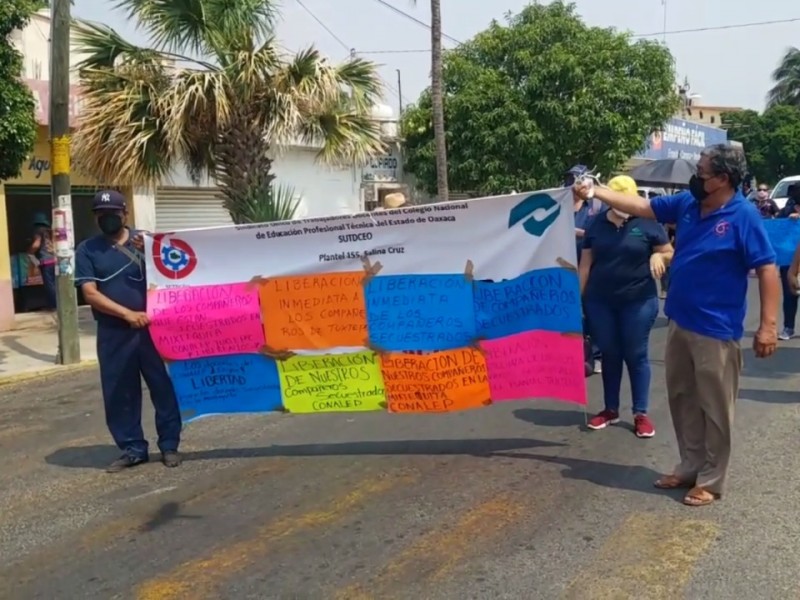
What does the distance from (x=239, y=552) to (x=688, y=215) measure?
2.86 metres

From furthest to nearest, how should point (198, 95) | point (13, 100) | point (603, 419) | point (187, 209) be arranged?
point (187, 209)
point (198, 95)
point (13, 100)
point (603, 419)

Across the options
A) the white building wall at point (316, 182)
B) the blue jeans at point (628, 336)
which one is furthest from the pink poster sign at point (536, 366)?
the white building wall at point (316, 182)

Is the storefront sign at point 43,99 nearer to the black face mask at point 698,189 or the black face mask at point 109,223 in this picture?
the black face mask at point 109,223

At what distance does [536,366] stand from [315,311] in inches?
57.0

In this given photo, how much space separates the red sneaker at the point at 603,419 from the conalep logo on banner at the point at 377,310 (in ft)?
2.66

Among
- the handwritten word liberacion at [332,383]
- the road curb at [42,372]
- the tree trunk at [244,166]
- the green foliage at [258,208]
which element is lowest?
the road curb at [42,372]

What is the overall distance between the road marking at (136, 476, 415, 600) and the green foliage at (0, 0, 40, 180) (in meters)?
6.31

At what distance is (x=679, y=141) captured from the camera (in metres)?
36.9

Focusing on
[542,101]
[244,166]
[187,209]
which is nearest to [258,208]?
[244,166]

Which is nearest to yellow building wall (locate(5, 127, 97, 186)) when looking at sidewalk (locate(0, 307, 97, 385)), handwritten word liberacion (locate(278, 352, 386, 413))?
sidewalk (locate(0, 307, 97, 385))

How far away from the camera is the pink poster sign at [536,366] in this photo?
5.72 meters

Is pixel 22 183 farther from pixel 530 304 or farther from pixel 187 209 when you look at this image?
pixel 530 304

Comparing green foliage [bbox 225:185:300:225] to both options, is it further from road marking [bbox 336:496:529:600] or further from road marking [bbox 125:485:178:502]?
road marking [bbox 336:496:529:600]

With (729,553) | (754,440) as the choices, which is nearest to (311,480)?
(729,553)
